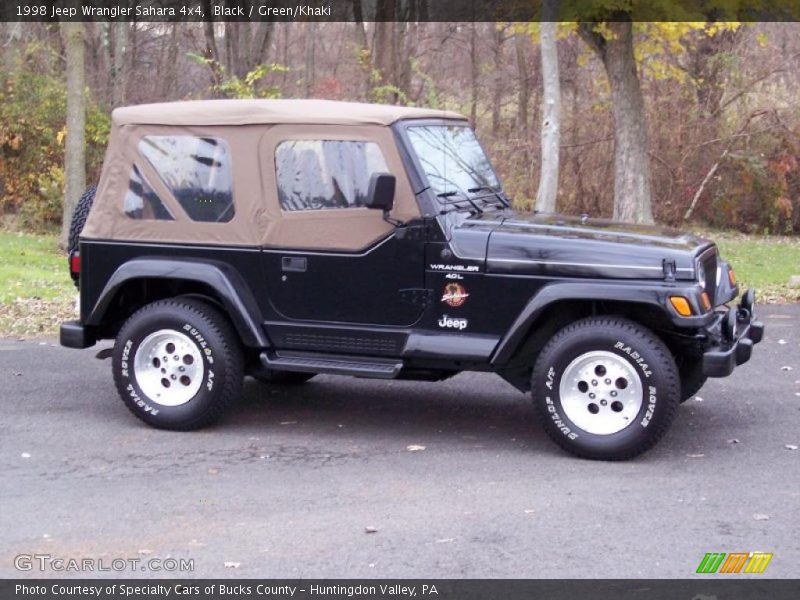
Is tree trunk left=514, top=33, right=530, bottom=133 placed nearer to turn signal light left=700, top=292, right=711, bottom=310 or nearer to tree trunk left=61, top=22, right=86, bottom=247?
tree trunk left=61, top=22, right=86, bottom=247

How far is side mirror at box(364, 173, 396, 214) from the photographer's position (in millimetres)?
6578

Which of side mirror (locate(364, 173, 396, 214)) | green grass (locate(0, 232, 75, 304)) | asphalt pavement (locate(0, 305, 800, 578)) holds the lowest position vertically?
green grass (locate(0, 232, 75, 304))

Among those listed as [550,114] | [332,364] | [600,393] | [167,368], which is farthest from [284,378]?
[550,114]

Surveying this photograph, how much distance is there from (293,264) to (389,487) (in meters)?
1.67

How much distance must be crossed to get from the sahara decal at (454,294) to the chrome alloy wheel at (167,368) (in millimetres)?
1678

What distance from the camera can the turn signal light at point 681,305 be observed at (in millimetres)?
6250

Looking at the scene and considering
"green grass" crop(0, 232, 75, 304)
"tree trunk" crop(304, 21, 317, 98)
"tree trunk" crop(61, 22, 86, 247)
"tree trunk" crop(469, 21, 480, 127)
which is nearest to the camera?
"green grass" crop(0, 232, 75, 304)

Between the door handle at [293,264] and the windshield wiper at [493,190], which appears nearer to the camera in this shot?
the door handle at [293,264]

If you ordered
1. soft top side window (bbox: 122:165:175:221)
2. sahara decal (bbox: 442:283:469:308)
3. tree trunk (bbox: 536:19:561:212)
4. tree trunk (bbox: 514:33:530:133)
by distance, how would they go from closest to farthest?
sahara decal (bbox: 442:283:469:308) < soft top side window (bbox: 122:165:175:221) < tree trunk (bbox: 536:19:561:212) < tree trunk (bbox: 514:33:530:133)

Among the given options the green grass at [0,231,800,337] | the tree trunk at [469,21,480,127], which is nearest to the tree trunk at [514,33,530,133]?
the tree trunk at [469,21,480,127]

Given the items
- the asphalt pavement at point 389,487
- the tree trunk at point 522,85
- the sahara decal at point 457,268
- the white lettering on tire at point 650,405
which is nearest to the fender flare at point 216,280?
the asphalt pavement at point 389,487

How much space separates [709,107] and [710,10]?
4757mm

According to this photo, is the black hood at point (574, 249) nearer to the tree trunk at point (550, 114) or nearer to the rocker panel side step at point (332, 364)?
the rocker panel side step at point (332, 364)

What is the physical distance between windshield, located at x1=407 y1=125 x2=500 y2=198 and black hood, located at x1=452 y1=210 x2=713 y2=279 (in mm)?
390
